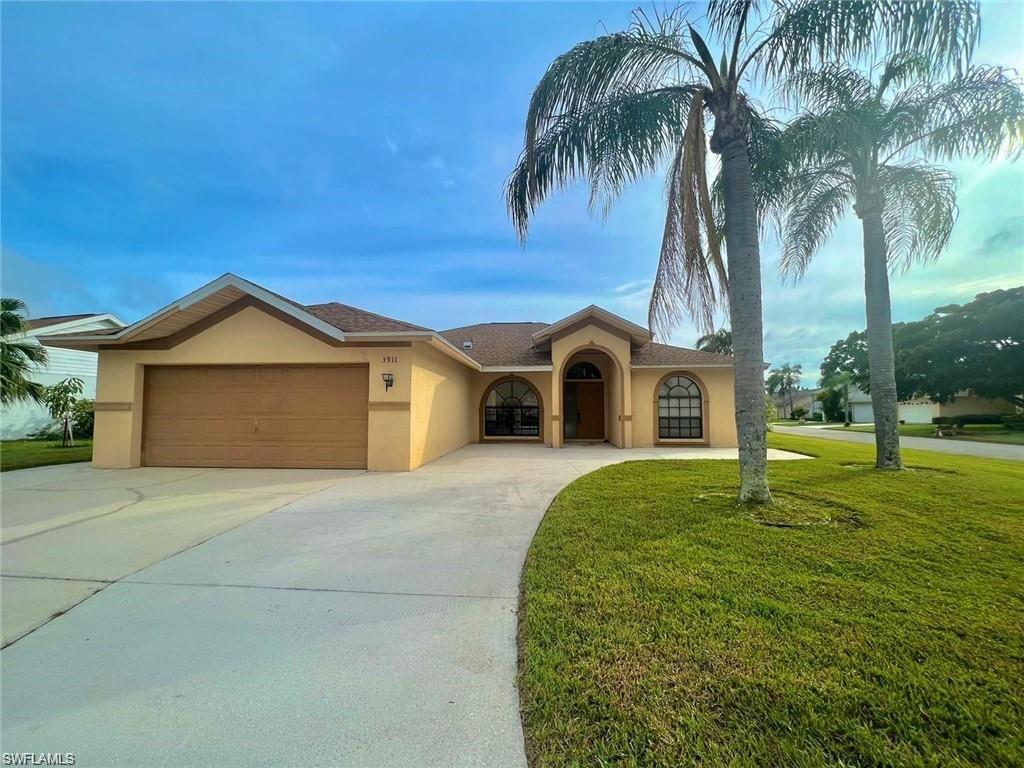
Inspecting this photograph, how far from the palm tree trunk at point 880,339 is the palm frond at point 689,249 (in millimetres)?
4902

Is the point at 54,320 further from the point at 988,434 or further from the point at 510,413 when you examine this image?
the point at 988,434

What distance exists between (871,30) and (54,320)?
31.6m

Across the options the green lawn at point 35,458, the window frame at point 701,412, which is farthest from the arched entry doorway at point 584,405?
the green lawn at point 35,458

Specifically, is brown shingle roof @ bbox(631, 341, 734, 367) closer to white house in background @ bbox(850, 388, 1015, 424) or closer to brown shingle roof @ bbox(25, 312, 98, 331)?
white house in background @ bbox(850, 388, 1015, 424)

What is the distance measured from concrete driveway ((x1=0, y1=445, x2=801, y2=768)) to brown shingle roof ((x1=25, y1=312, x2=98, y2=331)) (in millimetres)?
20312

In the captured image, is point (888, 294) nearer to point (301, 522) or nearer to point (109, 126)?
point (301, 522)

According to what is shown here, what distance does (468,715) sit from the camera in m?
2.22

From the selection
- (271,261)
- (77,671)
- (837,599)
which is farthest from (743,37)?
(271,261)

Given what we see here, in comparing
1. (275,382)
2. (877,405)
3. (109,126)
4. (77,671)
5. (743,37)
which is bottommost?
(77,671)

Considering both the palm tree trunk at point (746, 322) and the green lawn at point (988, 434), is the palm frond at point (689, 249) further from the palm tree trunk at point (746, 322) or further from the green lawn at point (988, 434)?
the green lawn at point (988, 434)

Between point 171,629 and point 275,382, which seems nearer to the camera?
point 171,629

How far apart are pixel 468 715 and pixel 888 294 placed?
11.5 metres

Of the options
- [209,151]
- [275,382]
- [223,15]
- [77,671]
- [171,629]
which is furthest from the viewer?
[209,151]

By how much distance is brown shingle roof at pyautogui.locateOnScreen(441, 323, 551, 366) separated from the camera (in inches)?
619
